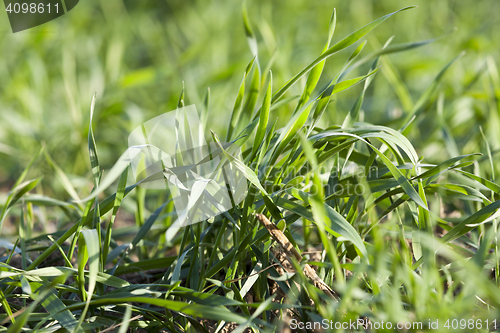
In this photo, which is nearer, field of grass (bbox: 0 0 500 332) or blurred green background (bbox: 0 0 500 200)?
field of grass (bbox: 0 0 500 332)

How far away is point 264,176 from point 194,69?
1.39 m

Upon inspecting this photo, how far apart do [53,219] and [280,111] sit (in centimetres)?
83

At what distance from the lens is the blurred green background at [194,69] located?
133cm

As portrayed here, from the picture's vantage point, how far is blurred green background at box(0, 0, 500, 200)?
1.33 meters

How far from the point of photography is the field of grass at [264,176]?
0.54 m

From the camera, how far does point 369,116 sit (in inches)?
62.3

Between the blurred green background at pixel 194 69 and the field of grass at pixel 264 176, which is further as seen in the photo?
the blurred green background at pixel 194 69

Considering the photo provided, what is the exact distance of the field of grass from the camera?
538 millimetres

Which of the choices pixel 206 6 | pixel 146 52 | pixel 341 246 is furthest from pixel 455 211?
pixel 206 6

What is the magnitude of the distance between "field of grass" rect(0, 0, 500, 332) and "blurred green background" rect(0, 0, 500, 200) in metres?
0.01

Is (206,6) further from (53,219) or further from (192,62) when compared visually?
(53,219)

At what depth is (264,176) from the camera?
0.65 meters

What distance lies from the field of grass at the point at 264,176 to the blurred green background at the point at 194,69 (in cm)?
1

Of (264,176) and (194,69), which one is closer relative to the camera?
(264,176)
